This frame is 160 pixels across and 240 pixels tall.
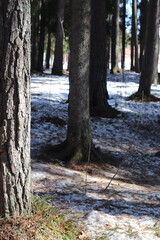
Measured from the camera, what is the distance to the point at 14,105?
2.70 metres

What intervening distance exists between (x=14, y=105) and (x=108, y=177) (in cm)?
322

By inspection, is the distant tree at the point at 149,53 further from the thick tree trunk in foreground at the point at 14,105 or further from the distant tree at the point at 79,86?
the thick tree trunk in foreground at the point at 14,105

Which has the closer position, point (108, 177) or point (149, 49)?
point (108, 177)

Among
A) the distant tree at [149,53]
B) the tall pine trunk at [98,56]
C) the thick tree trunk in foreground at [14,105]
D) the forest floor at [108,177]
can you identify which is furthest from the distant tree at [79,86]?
the distant tree at [149,53]

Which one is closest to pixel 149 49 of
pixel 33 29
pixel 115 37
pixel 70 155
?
pixel 70 155

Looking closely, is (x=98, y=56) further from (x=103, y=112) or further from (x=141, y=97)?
(x=141, y=97)

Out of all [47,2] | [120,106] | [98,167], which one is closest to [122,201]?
[98,167]

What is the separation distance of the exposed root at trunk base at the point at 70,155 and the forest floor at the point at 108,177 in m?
0.10

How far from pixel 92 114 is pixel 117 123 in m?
0.79

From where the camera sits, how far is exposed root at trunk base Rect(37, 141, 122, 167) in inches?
227

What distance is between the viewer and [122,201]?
167 inches

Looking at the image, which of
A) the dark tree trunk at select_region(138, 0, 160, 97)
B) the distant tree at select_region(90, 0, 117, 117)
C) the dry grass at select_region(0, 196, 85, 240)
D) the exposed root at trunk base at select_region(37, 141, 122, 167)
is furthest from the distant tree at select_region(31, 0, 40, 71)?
the dry grass at select_region(0, 196, 85, 240)

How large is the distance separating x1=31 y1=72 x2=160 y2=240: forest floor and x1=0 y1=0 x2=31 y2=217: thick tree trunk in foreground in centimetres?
84

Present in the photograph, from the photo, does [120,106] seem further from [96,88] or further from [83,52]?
[83,52]
